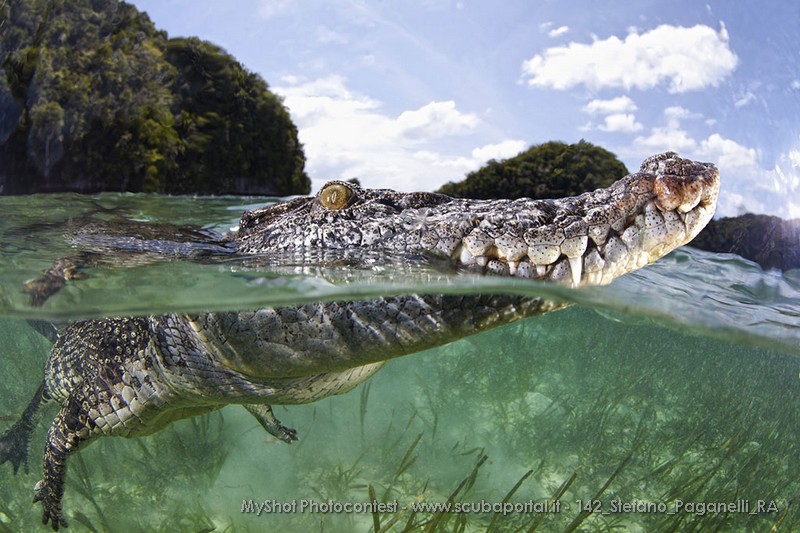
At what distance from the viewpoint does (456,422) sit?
933 cm

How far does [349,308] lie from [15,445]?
520 cm

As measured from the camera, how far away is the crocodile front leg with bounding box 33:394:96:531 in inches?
149

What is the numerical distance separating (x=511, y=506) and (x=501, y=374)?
166 inches

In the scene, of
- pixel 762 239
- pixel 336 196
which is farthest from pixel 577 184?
pixel 336 196

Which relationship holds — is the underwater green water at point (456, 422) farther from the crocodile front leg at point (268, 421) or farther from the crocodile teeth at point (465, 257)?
the crocodile front leg at point (268, 421)

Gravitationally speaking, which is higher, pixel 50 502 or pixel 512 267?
pixel 512 267

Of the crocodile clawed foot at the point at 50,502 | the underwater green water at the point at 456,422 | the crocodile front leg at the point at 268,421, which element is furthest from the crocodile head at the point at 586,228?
the crocodile clawed foot at the point at 50,502

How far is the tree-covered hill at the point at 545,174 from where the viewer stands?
22.2 ft

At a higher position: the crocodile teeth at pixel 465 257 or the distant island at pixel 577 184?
the distant island at pixel 577 184

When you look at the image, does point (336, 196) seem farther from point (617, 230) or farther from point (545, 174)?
point (545, 174)

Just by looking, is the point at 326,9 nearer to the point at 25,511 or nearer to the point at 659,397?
the point at 25,511

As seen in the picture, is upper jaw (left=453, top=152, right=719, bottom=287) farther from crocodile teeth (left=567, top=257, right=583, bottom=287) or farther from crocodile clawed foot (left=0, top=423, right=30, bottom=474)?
crocodile clawed foot (left=0, top=423, right=30, bottom=474)

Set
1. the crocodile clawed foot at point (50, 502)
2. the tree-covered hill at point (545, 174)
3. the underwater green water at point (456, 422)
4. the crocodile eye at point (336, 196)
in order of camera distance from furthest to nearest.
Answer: the tree-covered hill at point (545, 174)
the crocodile clawed foot at point (50, 502)
the underwater green water at point (456, 422)
the crocodile eye at point (336, 196)

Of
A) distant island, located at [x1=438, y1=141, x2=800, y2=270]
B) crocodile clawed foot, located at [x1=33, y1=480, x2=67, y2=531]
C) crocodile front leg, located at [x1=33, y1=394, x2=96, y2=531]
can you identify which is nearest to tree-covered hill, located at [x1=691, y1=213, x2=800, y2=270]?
distant island, located at [x1=438, y1=141, x2=800, y2=270]
